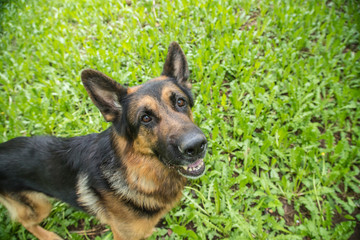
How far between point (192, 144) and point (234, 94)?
7.21 ft

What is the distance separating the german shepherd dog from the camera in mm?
2283

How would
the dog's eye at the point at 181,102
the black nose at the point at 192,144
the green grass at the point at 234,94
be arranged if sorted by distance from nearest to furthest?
the black nose at the point at 192,144
the dog's eye at the point at 181,102
the green grass at the point at 234,94

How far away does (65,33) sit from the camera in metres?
5.87

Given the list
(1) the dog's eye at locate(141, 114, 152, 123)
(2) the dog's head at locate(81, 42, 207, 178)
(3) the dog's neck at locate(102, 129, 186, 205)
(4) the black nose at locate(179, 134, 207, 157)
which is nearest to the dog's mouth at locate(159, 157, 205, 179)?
(2) the dog's head at locate(81, 42, 207, 178)

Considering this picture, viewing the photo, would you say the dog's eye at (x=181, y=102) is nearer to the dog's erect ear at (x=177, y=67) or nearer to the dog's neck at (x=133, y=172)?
the dog's erect ear at (x=177, y=67)

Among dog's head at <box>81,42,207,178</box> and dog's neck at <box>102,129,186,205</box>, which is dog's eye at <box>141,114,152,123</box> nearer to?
dog's head at <box>81,42,207,178</box>

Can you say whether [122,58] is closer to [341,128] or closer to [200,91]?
[200,91]

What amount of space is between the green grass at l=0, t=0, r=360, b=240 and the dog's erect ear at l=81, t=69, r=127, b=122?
1.54 meters

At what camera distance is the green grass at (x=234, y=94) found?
2.86m

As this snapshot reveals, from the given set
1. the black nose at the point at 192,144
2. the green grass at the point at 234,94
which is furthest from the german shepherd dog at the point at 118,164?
the green grass at the point at 234,94

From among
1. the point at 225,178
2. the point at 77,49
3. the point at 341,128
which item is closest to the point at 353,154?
the point at 341,128

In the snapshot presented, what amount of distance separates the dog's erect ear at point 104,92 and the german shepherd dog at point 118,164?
0.04ft

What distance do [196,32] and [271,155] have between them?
356 centimetres

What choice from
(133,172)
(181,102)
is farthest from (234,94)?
(133,172)
